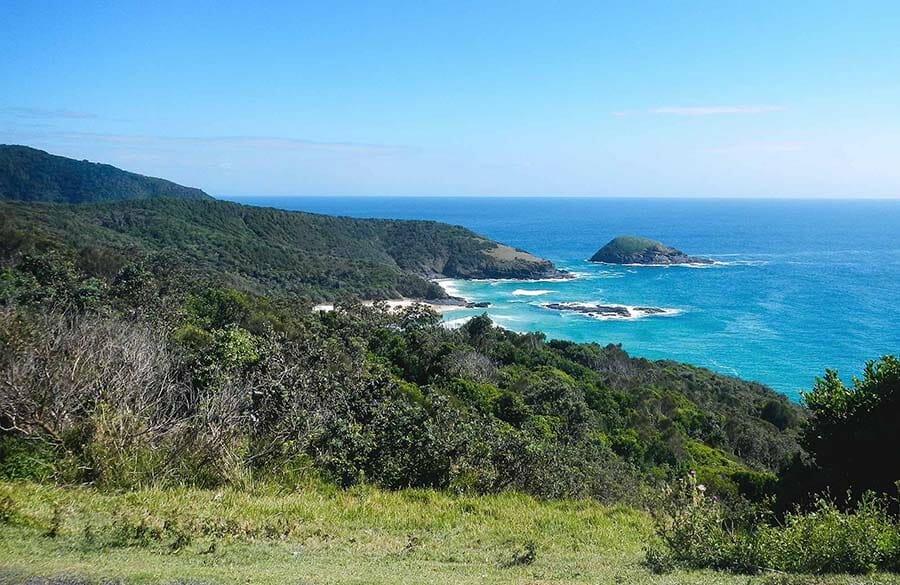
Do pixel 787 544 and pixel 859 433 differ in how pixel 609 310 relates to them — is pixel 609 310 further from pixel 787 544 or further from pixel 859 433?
pixel 787 544

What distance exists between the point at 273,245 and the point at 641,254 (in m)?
66.5

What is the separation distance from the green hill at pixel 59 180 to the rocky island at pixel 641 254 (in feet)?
301

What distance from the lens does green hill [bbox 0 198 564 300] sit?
56531mm

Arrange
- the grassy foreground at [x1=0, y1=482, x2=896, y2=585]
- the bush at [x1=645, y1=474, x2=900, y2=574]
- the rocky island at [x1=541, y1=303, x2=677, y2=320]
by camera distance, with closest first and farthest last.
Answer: the grassy foreground at [x1=0, y1=482, x2=896, y2=585] < the bush at [x1=645, y1=474, x2=900, y2=574] < the rocky island at [x1=541, y1=303, x2=677, y2=320]

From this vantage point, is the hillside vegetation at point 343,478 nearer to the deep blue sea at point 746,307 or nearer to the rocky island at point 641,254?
the deep blue sea at point 746,307

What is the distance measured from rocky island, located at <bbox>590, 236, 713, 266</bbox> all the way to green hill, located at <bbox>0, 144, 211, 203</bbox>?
91.7 m

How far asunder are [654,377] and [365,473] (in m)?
36.6

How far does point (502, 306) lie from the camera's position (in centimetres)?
7844

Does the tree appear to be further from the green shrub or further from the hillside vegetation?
the green shrub

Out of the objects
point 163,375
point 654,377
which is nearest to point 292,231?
point 654,377

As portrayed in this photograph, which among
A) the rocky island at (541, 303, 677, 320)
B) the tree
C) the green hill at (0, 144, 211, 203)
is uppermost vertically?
the green hill at (0, 144, 211, 203)

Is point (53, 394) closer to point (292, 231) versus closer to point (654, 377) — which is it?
point (654, 377)

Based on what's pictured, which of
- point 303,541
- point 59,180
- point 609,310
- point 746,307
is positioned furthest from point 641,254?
point 59,180

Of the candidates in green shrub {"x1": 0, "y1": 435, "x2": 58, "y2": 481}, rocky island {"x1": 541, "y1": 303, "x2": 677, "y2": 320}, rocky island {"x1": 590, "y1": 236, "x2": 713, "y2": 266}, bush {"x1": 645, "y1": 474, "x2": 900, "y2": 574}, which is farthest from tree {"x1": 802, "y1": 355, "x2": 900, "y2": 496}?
rocky island {"x1": 590, "y1": 236, "x2": 713, "y2": 266}
